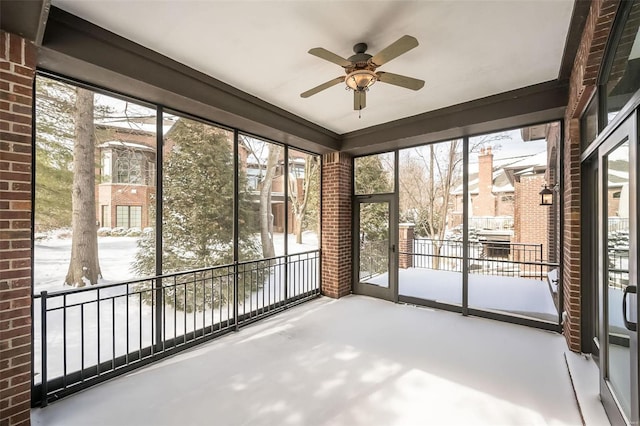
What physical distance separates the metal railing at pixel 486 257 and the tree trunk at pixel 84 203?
424cm

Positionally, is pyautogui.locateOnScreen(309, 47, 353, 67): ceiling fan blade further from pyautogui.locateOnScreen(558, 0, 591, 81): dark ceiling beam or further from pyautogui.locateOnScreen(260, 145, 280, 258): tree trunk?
pyautogui.locateOnScreen(260, 145, 280, 258): tree trunk

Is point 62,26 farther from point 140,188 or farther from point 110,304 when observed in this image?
point 110,304

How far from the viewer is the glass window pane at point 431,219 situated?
174 inches

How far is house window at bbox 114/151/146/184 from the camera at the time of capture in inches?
107

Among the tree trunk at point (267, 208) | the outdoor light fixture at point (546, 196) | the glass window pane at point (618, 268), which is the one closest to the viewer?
the glass window pane at point (618, 268)

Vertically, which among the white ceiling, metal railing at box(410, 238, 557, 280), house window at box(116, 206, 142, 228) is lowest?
metal railing at box(410, 238, 557, 280)

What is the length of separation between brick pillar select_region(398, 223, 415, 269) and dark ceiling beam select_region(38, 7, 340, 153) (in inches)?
103

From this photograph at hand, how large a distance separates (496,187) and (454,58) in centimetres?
219

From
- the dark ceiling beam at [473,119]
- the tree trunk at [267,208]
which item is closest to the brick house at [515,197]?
the dark ceiling beam at [473,119]

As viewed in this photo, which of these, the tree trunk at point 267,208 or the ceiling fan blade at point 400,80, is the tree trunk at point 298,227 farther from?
the ceiling fan blade at point 400,80

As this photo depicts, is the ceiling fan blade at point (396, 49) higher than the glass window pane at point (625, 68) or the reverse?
higher

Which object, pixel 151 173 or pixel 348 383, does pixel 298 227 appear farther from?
pixel 348 383

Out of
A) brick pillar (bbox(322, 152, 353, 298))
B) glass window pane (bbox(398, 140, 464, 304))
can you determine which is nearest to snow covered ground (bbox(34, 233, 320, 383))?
brick pillar (bbox(322, 152, 353, 298))

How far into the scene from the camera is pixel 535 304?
4.05 m
